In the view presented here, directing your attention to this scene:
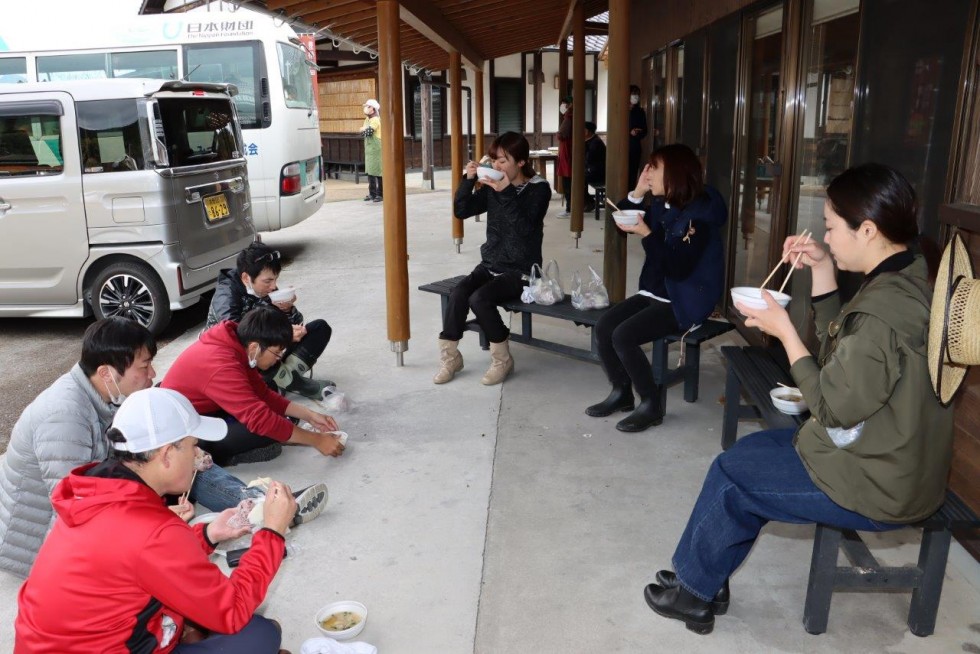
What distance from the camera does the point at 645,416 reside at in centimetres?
433

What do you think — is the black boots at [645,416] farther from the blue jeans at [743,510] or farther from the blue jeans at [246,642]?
the blue jeans at [246,642]

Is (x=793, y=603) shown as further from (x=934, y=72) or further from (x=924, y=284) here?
(x=934, y=72)

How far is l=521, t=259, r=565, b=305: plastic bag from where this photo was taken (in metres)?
5.07

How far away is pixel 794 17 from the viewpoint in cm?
472

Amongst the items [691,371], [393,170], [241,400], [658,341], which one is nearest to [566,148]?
[393,170]

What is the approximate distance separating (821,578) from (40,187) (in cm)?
595

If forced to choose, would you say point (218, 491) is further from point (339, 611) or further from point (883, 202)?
point (883, 202)

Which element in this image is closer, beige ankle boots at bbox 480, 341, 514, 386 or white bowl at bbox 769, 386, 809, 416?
white bowl at bbox 769, 386, 809, 416

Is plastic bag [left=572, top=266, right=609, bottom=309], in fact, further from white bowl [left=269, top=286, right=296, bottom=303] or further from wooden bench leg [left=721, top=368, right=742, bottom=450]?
white bowl [left=269, top=286, right=296, bottom=303]

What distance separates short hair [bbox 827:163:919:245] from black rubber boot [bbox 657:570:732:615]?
124cm

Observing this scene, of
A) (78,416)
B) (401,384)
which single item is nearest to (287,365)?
(401,384)

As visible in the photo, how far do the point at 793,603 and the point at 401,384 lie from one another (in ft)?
9.48

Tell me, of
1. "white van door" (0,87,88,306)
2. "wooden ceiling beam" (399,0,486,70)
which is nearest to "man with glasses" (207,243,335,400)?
"wooden ceiling beam" (399,0,486,70)

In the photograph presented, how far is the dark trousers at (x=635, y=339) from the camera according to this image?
430 centimetres
